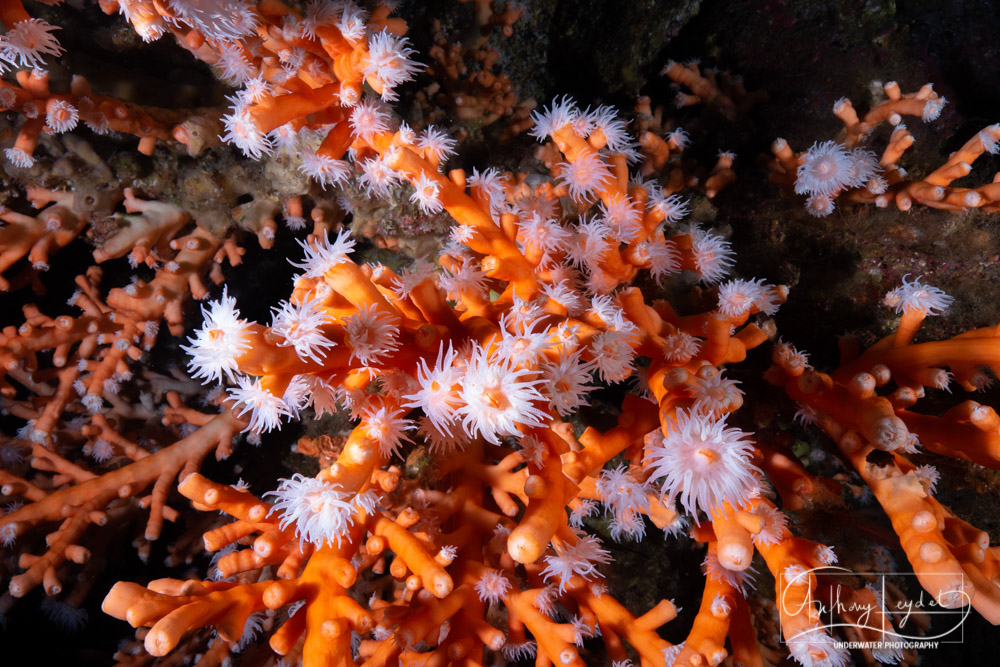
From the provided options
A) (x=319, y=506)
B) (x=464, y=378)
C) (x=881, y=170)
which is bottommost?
(x=319, y=506)

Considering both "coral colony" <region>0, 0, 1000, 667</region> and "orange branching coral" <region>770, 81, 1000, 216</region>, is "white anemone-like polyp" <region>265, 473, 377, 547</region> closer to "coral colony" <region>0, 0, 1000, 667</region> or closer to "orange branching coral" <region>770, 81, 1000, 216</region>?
"coral colony" <region>0, 0, 1000, 667</region>

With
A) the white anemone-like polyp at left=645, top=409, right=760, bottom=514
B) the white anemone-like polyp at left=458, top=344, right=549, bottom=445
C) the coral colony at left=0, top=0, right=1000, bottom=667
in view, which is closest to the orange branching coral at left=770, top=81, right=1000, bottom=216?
the coral colony at left=0, top=0, right=1000, bottom=667

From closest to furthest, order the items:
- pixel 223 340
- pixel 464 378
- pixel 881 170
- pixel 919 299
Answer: pixel 223 340
pixel 464 378
pixel 919 299
pixel 881 170

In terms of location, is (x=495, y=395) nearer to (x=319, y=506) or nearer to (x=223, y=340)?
(x=319, y=506)

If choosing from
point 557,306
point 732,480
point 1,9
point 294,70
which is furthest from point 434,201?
point 1,9

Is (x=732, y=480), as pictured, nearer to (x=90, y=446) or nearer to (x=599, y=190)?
(x=599, y=190)

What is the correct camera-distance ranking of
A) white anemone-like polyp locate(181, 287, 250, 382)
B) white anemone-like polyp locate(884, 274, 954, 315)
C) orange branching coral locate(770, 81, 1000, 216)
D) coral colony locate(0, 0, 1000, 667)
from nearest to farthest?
white anemone-like polyp locate(181, 287, 250, 382) < coral colony locate(0, 0, 1000, 667) < white anemone-like polyp locate(884, 274, 954, 315) < orange branching coral locate(770, 81, 1000, 216)

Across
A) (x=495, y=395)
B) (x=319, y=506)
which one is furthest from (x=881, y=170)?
(x=319, y=506)

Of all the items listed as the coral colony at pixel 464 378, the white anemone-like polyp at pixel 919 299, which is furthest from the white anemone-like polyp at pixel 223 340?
the white anemone-like polyp at pixel 919 299
